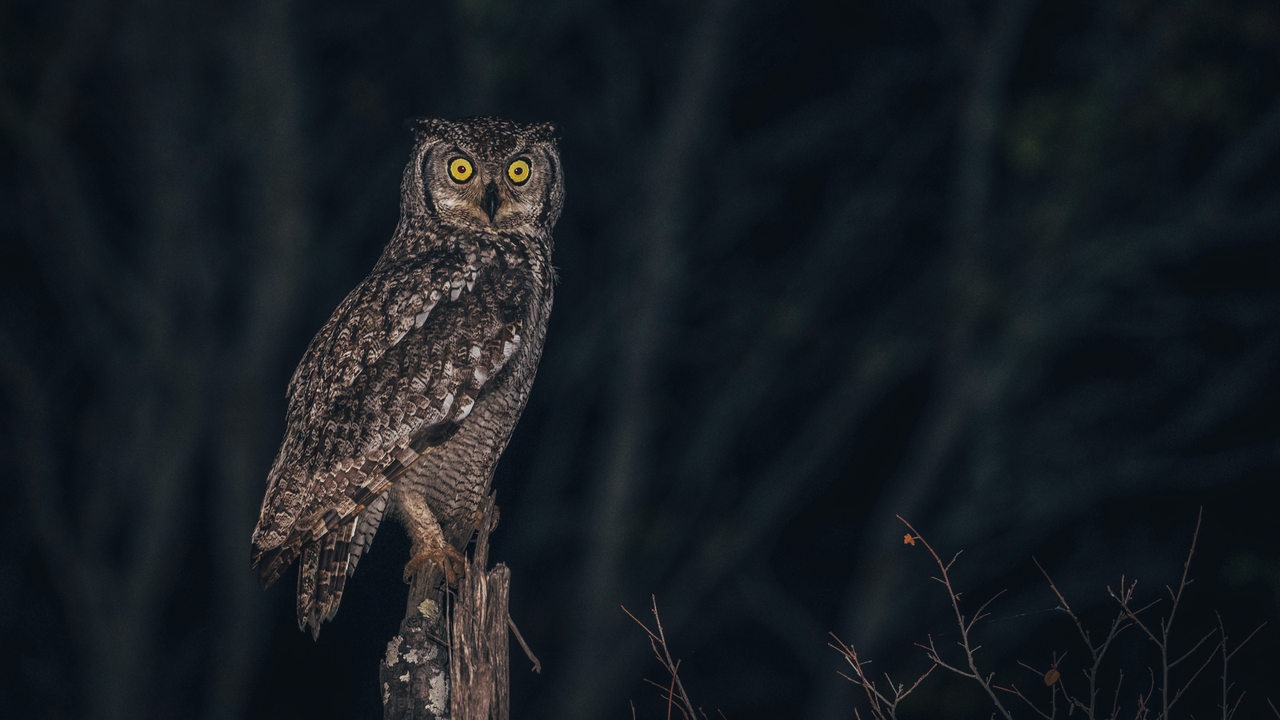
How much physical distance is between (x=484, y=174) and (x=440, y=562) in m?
1.28

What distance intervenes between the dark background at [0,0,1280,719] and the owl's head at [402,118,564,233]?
14.1 ft

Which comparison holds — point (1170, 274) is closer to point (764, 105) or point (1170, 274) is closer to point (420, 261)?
point (764, 105)

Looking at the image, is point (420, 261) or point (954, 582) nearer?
point (420, 261)

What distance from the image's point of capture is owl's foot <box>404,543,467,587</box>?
4.24 metres

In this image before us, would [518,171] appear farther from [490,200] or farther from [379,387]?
[379,387]

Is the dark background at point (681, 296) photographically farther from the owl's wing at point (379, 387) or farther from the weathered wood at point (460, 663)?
the weathered wood at point (460, 663)

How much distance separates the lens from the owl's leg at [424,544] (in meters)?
4.25

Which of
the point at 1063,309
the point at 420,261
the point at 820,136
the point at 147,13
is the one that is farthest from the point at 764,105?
the point at 420,261

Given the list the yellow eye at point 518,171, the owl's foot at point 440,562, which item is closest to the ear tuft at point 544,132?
the yellow eye at point 518,171

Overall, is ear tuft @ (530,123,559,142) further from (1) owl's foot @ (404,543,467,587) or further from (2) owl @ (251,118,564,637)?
(1) owl's foot @ (404,543,467,587)

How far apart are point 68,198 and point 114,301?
764 mm

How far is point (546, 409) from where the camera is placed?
33.7ft

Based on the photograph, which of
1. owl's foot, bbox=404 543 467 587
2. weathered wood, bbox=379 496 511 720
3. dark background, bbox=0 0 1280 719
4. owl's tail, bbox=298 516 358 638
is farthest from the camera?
dark background, bbox=0 0 1280 719

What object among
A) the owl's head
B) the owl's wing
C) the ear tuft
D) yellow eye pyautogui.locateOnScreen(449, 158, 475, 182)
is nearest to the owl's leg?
the owl's wing
